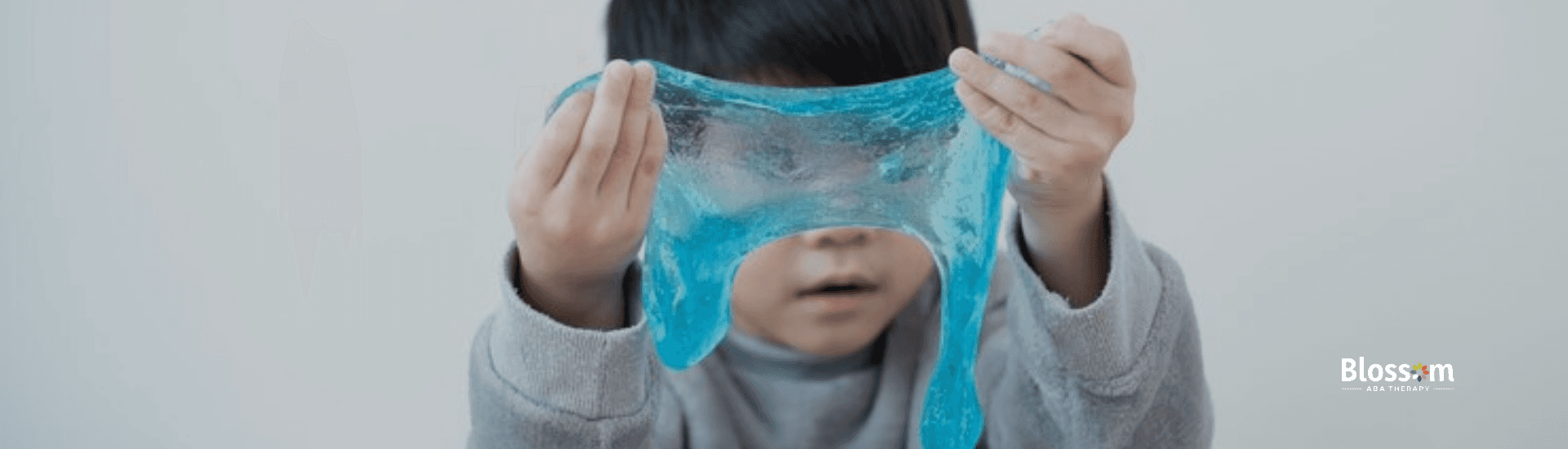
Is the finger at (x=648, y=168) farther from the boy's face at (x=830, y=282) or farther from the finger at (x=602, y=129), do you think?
the boy's face at (x=830, y=282)

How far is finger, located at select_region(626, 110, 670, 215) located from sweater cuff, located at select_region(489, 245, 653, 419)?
54 mm

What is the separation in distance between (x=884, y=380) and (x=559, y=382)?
0.21 metres

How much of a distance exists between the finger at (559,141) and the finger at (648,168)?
2 centimetres

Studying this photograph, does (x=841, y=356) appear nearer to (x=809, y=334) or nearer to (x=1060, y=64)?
(x=809, y=334)

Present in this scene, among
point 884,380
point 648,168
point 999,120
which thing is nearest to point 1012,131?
point 999,120

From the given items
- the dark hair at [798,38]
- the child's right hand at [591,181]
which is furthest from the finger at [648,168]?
the dark hair at [798,38]

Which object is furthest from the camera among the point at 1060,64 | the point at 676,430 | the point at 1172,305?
the point at 676,430

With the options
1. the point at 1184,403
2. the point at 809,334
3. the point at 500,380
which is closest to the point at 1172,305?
the point at 1184,403

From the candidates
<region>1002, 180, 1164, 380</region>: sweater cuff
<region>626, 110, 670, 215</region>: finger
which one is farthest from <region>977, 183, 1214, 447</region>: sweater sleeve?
<region>626, 110, 670, 215</region>: finger

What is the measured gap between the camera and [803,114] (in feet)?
1.60

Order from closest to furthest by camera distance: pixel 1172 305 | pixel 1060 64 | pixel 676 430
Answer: pixel 1060 64, pixel 1172 305, pixel 676 430

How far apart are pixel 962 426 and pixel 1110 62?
144 mm

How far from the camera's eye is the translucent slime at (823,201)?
1.61 ft

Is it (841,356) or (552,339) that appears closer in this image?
(552,339)
